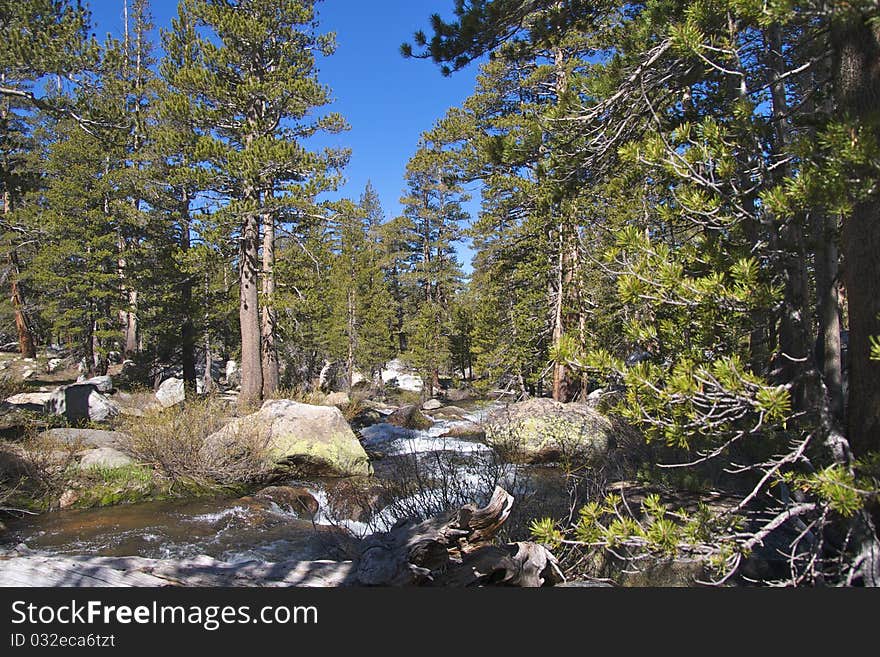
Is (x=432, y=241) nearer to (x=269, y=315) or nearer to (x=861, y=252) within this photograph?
(x=269, y=315)

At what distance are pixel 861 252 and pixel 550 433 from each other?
7.56 metres

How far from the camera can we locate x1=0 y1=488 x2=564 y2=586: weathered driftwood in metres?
3.20

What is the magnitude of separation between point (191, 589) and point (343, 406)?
14.7 metres

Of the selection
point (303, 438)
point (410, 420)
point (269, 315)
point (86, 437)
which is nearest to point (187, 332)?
point (269, 315)

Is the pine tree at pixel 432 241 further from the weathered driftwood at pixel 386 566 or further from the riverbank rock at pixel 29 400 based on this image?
the weathered driftwood at pixel 386 566

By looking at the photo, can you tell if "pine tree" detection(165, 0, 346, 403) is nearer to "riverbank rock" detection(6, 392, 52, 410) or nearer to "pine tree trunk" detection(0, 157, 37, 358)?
"riverbank rock" detection(6, 392, 52, 410)

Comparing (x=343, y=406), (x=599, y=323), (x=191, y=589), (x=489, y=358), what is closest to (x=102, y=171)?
(x=343, y=406)

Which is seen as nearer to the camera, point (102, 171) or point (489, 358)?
point (489, 358)

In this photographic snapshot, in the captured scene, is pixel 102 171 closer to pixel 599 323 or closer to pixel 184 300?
pixel 184 300

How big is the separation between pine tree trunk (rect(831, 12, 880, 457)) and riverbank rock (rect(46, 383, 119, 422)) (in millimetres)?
15459

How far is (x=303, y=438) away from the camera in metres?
10.5

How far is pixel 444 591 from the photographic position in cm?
286

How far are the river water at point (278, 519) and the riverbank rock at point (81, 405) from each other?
6467mm

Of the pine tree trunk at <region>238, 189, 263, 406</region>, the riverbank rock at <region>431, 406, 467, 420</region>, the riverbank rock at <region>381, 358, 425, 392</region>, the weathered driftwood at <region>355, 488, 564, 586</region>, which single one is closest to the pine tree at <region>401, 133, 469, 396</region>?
the riverbank rock at <region>381, 358, 425, 392</region>
